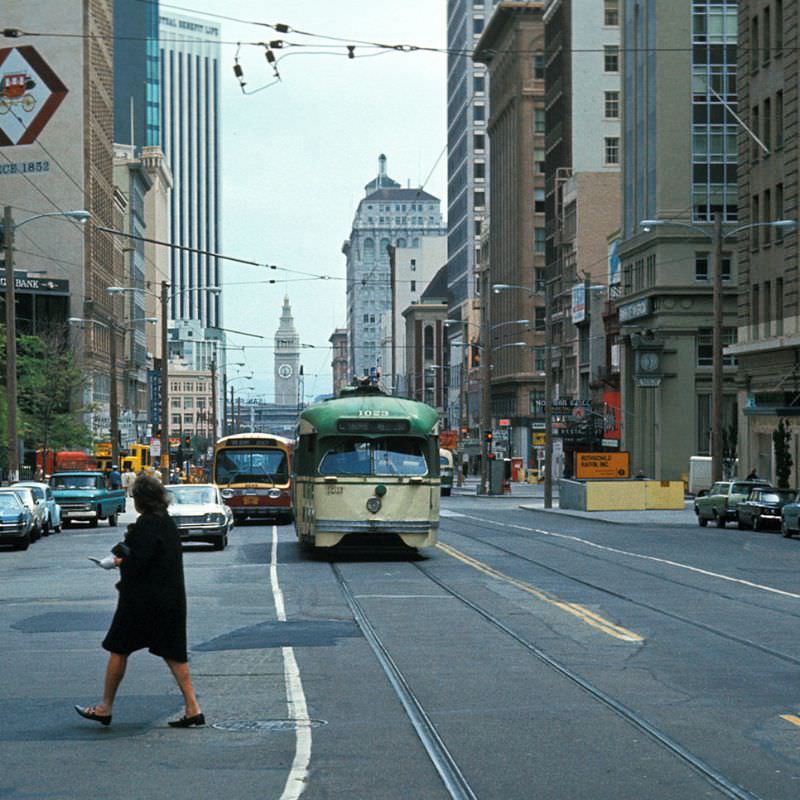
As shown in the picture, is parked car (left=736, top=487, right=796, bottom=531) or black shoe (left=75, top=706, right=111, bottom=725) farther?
parked car (left=736, top=487, right=796, bottom=531)

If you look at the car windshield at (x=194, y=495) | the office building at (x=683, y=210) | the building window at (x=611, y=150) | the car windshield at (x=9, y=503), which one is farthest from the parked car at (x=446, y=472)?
the car windshield at (x=194, y=495)

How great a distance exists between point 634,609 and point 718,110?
68.2m

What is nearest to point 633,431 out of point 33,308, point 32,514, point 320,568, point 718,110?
point 718,110

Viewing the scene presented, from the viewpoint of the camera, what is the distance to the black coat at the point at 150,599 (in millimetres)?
11664

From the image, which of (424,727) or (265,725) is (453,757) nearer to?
(424,727)

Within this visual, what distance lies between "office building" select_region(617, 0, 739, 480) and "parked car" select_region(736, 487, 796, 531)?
34.6 meters

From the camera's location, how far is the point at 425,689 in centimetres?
1378

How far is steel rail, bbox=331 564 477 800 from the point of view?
9641mm

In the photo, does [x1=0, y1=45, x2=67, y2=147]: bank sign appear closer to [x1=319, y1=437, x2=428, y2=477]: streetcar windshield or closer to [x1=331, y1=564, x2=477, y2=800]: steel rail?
[x1=319, y1=437, x2=428, y2=477]: streetcar windshield

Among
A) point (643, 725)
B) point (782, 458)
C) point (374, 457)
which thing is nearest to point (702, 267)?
point (782, 458)

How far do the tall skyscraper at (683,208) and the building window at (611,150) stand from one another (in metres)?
30.4

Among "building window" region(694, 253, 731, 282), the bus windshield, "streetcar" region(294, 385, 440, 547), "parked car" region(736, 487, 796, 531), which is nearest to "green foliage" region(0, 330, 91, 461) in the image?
the bus windshield

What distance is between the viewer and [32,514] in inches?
1613

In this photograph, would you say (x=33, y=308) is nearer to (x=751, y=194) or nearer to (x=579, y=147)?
(x=579, y=147)
